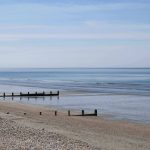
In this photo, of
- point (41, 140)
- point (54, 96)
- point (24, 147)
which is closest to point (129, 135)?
point (41, 140)

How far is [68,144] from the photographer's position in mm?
17922

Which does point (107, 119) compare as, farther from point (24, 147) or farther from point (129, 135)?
point (24, 147)

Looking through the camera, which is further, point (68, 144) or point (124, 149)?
point (124, 149)

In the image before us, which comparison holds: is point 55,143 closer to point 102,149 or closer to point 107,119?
point 102,149

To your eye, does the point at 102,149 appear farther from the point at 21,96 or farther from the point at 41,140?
the point at 21,96

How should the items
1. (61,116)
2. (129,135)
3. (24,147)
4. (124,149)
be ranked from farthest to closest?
(61,116) → (129,135) → (124,149) → (24,147)

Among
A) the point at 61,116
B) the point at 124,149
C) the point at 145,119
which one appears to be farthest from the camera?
the point at 61,116

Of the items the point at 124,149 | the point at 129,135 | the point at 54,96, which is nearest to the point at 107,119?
the point at 129,135

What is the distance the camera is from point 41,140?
62.0 feet

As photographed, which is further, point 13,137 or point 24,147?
point 13,137

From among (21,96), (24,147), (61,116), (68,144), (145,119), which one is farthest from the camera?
(21,96)

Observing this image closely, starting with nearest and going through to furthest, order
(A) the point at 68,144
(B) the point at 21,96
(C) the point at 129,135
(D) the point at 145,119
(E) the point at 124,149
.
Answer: (A) the point at 68,144 → (E) the point at 124,149 → (C) the point at 129,135 → (D) the point at 145,119 → (B) the point at 21,96

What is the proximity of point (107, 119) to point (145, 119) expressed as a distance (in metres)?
3.22

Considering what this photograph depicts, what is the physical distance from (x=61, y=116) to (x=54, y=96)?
94.4 ft
